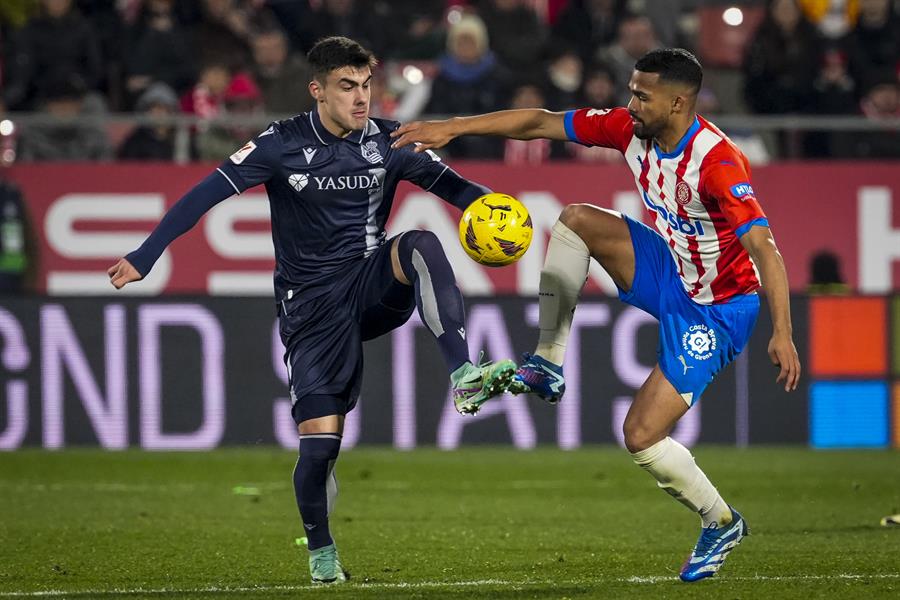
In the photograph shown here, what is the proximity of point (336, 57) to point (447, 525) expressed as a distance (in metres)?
3.14

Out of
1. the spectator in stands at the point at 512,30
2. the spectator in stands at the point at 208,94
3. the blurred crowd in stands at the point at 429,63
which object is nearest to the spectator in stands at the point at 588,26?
the blurred crowd in stands at the point at 429,63

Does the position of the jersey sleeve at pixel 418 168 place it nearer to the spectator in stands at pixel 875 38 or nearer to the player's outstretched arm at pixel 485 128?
the player's outstretched arm at pixel 485 128

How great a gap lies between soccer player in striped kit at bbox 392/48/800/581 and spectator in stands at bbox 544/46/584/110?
6.58m

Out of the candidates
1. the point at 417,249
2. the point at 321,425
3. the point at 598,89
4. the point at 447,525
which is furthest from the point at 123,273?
the point at 598,89

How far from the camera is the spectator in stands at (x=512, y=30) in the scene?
46.6 ft

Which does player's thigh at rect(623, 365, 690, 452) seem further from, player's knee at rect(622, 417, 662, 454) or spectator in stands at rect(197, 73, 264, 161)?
spectator in stands at rect(197, 73, 264, 161)

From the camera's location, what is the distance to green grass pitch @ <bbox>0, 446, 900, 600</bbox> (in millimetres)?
6633

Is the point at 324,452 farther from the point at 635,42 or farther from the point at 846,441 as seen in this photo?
the point at 635,42

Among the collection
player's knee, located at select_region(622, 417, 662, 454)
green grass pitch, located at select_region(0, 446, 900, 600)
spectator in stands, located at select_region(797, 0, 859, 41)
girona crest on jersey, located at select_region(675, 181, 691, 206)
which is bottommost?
green grass pitch, located at select_region(0, 446, 900, 600)

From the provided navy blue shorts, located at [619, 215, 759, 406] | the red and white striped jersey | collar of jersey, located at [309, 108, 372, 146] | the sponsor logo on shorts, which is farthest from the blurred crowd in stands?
the sponsor logo on shorts

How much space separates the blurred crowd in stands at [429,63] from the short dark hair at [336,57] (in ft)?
20.6

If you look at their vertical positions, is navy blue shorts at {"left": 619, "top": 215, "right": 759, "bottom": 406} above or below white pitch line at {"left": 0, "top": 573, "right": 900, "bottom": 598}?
above

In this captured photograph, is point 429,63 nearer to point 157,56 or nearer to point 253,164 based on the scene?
point 157,56

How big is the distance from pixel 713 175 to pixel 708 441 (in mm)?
6044
